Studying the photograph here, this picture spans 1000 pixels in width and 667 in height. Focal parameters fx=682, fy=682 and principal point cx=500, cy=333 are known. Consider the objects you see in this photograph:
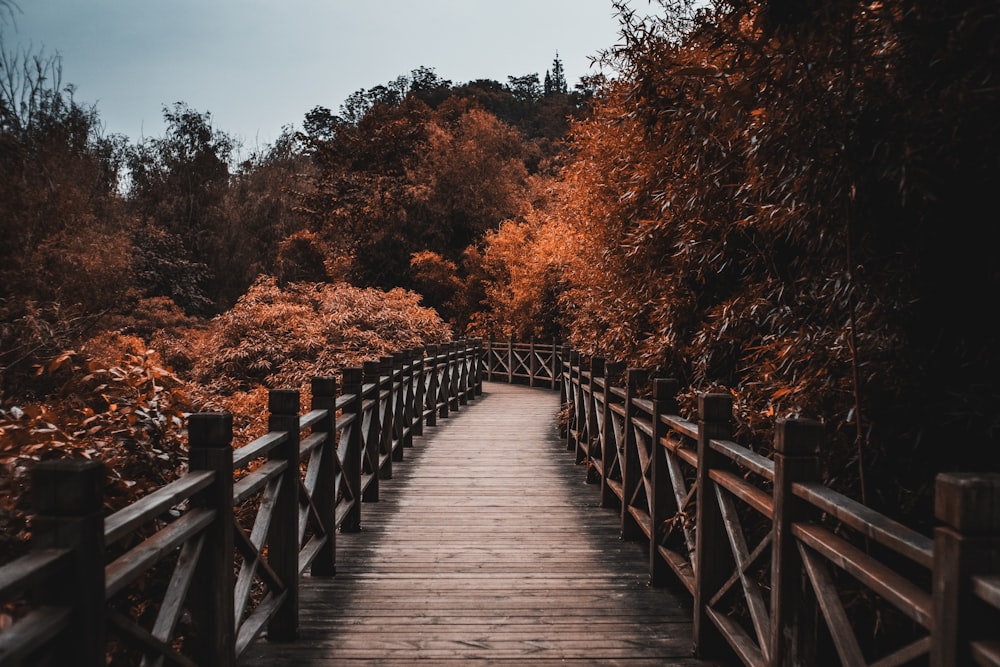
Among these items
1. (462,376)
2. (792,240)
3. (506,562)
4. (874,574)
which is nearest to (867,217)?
(792,240)

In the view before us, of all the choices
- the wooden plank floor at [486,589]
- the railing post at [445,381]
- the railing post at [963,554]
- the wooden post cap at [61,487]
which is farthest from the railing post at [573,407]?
the wooden post cap at [61,487]

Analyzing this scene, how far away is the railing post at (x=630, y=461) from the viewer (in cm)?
441

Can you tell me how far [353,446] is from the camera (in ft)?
14.8

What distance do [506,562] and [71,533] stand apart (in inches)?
117

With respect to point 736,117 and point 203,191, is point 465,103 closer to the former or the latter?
point 203,191

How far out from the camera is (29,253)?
41.3 feet

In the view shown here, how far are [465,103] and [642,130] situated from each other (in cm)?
2442

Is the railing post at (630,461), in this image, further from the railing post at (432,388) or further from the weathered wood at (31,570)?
the railing post at (432,388)

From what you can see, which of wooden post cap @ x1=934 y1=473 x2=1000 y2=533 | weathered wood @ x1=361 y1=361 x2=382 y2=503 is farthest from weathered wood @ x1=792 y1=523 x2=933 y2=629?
weathered wood @ x1=361 y1=361 x2=382 y2=503

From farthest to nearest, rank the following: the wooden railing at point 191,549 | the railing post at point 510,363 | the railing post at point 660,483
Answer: the railing post at point 510,363, the railing post at point 660,483, the wooden railing at point 191,549

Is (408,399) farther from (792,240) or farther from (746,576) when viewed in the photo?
(746,576)

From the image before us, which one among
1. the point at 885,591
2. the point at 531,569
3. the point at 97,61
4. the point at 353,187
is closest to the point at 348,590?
the point at 531,569

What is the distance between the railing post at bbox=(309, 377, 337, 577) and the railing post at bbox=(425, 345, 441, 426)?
5.92 m

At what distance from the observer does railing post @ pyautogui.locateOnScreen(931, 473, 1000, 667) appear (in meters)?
1.22
